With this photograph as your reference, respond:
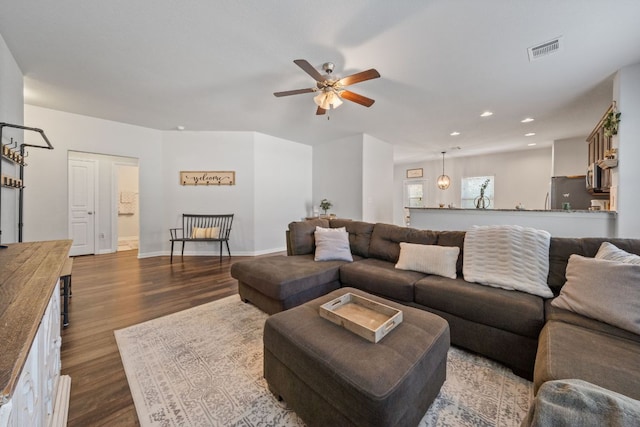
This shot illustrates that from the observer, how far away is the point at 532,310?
5.01 ft

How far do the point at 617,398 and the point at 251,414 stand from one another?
143cm

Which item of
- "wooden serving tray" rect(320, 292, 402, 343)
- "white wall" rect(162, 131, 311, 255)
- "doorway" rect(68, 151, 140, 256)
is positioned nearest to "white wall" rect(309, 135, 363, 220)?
"white wall" rect(162, 131, 311, 255)

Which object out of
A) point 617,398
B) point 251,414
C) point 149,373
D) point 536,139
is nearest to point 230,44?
point 149,373

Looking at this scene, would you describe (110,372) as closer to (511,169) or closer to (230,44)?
(230,44)

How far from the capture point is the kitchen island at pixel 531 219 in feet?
9.48

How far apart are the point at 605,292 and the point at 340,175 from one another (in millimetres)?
4505

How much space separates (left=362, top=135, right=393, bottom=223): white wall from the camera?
5141 mm

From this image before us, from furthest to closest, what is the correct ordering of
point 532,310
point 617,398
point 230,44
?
point 230,44
point 532,310
point 617,398

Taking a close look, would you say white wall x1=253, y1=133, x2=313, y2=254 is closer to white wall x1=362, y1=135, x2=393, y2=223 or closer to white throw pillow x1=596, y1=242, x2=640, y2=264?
white wall x1=362, y1=135, x2=393, y2=223

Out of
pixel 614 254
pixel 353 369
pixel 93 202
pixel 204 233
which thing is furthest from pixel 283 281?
pixel 93 202

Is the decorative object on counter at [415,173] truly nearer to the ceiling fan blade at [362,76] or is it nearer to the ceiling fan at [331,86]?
the ceiling fan at [331,86]

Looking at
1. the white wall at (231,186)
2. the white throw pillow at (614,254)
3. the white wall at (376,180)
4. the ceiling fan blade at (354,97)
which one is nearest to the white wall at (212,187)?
the white wall at (231,186)

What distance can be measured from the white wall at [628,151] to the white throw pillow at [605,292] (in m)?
1.92

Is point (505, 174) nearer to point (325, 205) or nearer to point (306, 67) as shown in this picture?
point (325, 205)
